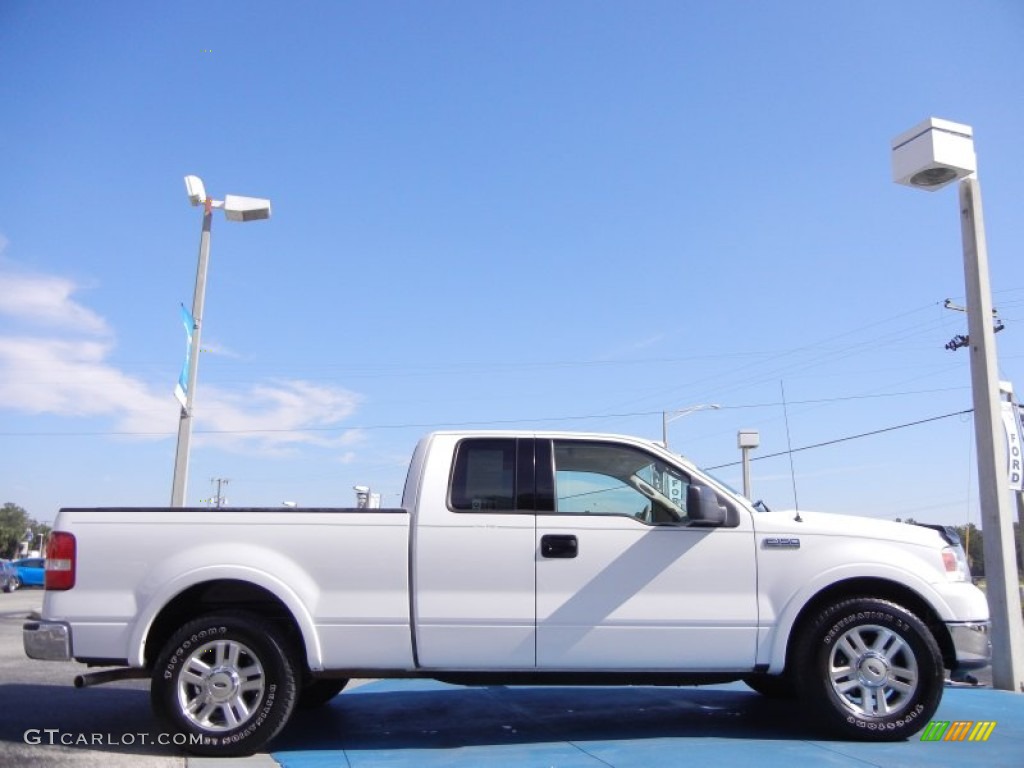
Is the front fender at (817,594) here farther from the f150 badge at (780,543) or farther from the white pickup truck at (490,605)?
the f150 badge at (780,543)

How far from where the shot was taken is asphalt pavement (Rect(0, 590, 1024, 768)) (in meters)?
4.99

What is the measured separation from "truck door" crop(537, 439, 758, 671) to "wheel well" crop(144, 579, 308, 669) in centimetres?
156

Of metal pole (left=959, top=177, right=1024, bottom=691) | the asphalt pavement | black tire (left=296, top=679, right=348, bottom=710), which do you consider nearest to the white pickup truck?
the asphalt pavement

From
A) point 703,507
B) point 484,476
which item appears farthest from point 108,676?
point 703,507

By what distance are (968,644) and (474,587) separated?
10.1 feet

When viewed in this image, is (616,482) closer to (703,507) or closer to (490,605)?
(703,507)

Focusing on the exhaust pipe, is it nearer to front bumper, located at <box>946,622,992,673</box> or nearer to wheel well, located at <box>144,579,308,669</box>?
wheel well, located at <box>144,579,308,669</box>

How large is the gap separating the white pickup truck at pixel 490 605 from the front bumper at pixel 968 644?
14mm

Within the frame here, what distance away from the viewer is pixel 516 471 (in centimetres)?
562

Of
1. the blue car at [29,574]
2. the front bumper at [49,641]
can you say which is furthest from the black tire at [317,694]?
the blue car at [29,574]

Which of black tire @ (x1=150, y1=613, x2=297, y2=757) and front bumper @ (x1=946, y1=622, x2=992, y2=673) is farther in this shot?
front bumper @ (x1=946, y1=622, x2=992, y2=673)

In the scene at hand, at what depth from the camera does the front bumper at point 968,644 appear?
17.5ft

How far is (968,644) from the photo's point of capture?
535 cm

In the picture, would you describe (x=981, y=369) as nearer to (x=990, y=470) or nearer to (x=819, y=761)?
(x=990, y=470)
